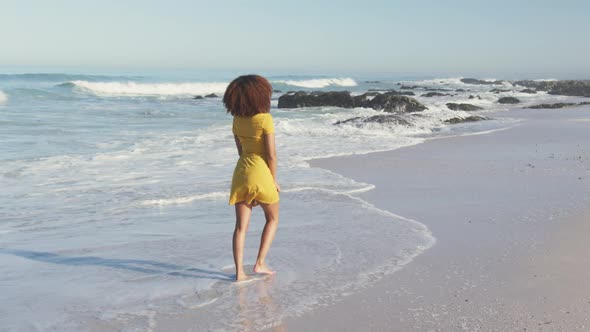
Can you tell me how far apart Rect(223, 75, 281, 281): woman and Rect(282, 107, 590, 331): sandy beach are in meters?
0.95

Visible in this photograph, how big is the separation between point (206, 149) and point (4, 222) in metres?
6.78

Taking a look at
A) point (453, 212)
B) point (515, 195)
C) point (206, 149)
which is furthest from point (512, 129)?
point (453, 212)

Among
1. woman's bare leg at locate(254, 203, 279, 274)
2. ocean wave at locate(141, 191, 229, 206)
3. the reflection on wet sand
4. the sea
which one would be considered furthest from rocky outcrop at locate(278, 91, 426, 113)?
the reflection on wet sand

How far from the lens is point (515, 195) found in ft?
24.7

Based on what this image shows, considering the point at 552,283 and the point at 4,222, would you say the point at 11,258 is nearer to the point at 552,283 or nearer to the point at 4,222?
the point at 4,222

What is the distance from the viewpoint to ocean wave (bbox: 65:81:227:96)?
5447 cm

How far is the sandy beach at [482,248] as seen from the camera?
12.1ft

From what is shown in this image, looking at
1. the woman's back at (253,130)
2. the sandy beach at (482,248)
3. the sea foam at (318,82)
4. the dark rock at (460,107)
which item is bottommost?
the sandy beach at (482,248)

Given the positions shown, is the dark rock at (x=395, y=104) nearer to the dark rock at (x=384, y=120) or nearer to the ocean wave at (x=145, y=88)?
the dark rock at (x=384, y=120)

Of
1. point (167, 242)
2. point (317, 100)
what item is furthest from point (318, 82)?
point (167, 242)

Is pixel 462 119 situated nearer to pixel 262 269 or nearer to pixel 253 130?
pixel 262 269

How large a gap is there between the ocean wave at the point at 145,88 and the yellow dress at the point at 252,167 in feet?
158

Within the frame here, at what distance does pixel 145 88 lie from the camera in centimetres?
6081

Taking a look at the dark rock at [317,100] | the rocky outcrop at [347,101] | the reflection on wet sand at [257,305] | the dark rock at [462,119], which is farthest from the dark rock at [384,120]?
the reflection on wet sand at [257,305]
